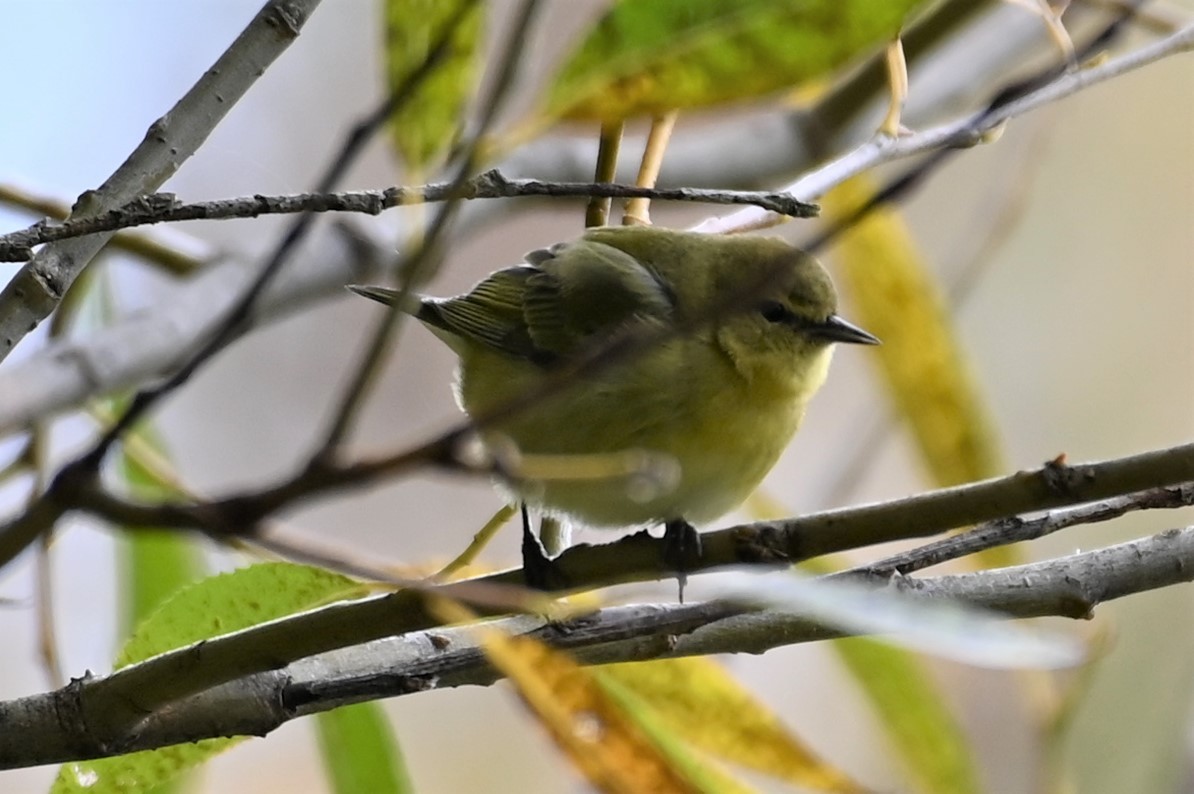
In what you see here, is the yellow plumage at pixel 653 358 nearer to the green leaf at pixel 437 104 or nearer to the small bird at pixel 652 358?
the small bird at pixel 652 358

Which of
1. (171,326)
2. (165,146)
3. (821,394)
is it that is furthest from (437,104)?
(821,394)

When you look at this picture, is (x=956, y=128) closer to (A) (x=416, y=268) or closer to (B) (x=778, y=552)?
(B) (x=778, y=552)

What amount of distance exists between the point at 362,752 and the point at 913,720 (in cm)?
50

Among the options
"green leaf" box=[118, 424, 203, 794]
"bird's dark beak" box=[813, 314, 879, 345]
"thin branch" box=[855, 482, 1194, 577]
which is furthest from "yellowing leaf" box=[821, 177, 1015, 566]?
"green leaf" box=[118, 424, 203, 794]

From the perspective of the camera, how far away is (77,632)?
106 inches

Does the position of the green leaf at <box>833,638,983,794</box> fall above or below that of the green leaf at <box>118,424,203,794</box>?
below

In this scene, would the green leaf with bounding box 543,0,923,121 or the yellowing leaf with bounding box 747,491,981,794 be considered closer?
the green leaf with bounding box 543,0,923,121

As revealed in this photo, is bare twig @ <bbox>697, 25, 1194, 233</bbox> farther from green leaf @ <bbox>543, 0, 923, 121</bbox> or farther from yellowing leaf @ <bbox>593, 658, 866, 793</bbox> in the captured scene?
yellowing leaf @ <bbox>593, 658, 866, 793</bbox>

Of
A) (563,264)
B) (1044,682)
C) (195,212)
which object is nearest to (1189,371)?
(1044,682)

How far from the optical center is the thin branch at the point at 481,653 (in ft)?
1.93

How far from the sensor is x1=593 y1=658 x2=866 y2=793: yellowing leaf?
32.9 inches

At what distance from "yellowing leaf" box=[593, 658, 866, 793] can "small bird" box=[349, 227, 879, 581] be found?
5.7 inches

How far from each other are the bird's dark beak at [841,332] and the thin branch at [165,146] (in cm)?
80

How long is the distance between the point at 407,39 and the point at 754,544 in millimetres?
378
